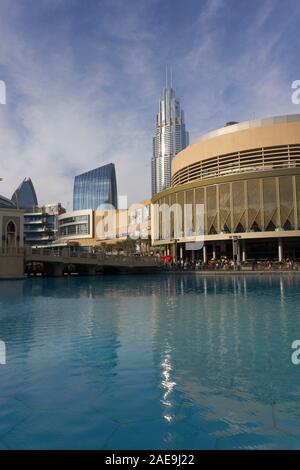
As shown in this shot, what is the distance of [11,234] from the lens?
5475cm

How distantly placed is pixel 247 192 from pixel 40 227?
89.4 meters

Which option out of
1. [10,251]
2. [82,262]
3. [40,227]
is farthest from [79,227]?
[10,251]

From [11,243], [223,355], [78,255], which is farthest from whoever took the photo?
[11,243]

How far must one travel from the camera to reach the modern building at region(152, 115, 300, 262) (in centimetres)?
6097

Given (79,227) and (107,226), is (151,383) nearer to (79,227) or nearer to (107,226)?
(107,226)

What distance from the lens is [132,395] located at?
802cm

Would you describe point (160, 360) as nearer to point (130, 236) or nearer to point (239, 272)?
point (239, 272)

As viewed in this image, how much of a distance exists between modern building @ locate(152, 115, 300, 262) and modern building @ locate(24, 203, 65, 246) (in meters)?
72.8

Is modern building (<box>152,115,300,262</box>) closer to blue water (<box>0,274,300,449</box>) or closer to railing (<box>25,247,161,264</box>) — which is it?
railing (<box>25,247,161,264</box>)

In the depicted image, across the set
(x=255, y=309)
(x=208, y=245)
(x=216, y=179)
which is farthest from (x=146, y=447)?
(x=208, y=245)

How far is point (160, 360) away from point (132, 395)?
2549mm

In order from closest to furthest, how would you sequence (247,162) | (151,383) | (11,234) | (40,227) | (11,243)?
(151,383)
(11,243)
(11,234)
(247,162)
(40,227)

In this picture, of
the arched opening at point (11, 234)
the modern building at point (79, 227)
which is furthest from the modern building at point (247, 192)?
the modern building at point (79, 227)

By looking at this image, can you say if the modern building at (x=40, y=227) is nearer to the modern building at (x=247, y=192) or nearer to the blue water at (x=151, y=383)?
the modern building at (x=247, y=192)
